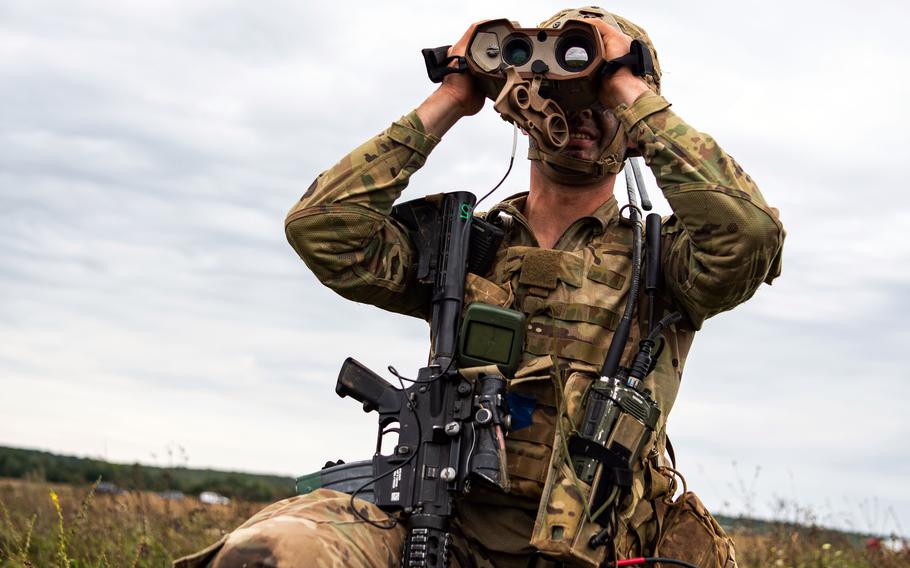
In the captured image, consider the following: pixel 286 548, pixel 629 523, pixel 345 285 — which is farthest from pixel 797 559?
pixel 286 548

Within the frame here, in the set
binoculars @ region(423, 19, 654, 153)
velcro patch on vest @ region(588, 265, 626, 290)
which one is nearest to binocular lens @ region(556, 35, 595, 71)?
binoculars @ region(423, 19, 654, 153)

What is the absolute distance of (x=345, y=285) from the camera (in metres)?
4.81

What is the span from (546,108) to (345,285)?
1141 millimetres

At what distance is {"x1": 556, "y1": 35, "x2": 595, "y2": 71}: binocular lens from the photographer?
4.56m

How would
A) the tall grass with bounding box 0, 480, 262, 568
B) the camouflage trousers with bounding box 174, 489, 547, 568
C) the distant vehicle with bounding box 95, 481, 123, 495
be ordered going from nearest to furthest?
1. the camouflage trousers with bounding box 174, 489, 547, 568
2. the tall grass with bounding box 0, 480, 262, 568
3. the distant vehicle with bounding box 95, 481, 123, 495

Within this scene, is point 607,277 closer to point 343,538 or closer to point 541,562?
point 541,562

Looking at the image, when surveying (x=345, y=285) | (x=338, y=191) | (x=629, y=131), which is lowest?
(x=345, y=285)

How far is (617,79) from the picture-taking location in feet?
15.0

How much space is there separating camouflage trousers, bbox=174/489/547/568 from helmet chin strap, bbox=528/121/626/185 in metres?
1.46

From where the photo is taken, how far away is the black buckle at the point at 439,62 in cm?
485

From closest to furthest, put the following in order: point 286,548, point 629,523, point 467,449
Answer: point 286,548
point 467,449
point 629,523

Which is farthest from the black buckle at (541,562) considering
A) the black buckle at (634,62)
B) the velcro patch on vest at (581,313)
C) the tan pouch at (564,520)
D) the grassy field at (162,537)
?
the grassy field at (162,537)

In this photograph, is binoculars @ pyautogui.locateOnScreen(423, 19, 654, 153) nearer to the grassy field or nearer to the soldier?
the soldier

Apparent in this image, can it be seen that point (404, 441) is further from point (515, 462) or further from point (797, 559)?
point (797, 559)
